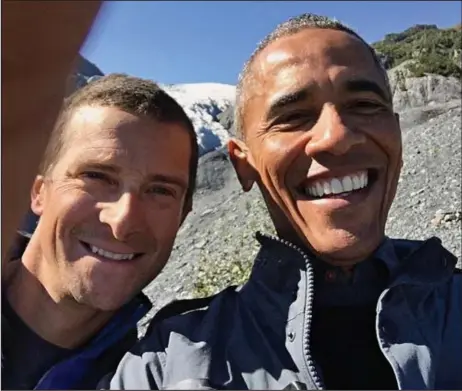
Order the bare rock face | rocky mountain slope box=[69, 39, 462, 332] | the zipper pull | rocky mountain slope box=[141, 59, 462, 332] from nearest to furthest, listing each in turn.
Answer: the zipper pull < rocky mountain slope box=[69, 39, 462, 332] < rocky mountain slope box=[141, 59, 462, 332] < the bare rock face

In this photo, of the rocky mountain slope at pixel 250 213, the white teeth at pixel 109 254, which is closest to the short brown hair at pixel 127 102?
the white teeth at pixel 109 254

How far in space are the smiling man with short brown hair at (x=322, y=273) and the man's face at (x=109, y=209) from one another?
16 cm

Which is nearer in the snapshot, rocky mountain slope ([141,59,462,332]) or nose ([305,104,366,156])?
nose ([305,104,366,156])

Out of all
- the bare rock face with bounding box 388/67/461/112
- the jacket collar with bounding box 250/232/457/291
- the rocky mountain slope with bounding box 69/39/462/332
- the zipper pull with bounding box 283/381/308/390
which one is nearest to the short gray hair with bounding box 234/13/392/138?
the jacket collar with bounding box 250/232/457/291

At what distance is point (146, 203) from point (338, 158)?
46 cm

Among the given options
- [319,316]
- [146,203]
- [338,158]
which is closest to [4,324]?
[146,203]

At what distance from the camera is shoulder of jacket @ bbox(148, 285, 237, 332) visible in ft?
4.95

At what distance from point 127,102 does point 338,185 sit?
561 millimetres

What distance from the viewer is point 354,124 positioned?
58.2 inches

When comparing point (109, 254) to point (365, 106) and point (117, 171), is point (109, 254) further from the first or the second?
point (365, 106)

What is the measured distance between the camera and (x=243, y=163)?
165 centimetres

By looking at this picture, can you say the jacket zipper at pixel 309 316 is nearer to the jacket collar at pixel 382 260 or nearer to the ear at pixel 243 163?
the jacket collar at pixel 382 260

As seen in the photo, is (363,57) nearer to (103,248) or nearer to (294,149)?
(294,149)

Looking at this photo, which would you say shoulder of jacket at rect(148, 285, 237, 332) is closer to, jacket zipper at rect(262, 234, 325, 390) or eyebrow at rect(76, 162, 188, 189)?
jacket zipper at rect(262, 234, 325, 390)
